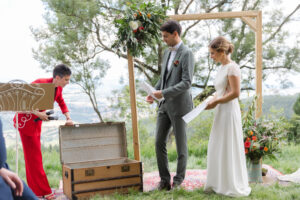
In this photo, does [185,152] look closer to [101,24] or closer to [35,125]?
[35,125]

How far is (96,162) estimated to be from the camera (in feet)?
13.6

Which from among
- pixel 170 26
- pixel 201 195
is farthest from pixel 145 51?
pixel 201 195

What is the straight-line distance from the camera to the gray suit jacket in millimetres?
3680

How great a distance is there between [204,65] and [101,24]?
2354 millimetres

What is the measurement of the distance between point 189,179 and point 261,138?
103 centimetres

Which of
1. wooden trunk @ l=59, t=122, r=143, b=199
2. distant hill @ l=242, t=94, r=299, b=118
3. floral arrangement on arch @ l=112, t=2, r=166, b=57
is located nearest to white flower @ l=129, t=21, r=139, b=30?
floral arrangement on arch @ l=112, t=2, r=166, b=57

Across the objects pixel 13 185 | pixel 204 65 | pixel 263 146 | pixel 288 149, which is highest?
pixel 204 65

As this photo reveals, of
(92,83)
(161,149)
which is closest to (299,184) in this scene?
(161,149)

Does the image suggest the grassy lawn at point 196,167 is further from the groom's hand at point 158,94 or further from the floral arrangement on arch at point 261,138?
the groom's hand at point 158,94

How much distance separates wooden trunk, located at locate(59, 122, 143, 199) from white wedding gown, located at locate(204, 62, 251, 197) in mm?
830

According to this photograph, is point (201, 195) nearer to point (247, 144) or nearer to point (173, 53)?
point (247, 144)

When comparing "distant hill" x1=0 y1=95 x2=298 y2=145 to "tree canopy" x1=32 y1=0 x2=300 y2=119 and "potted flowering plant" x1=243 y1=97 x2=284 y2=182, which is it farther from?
"potted flowering plant" x1=243 y1=97 x2=284 y2=182

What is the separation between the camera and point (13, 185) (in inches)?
53.5

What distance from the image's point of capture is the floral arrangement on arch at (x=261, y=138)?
14.4 feet
